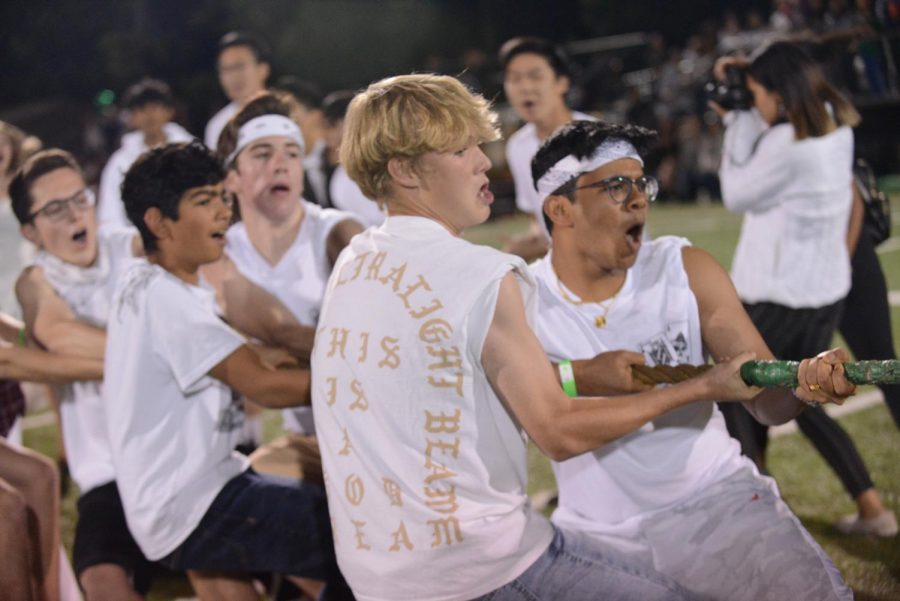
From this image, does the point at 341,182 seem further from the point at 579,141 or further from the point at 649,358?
the point at 649,358

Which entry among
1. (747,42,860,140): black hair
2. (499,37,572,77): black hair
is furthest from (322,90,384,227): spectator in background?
(747,42,860,140): black hair

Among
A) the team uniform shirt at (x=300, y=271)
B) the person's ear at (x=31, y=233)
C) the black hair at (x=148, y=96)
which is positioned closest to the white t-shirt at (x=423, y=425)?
the team uniform shirt at (x=300, y=271)

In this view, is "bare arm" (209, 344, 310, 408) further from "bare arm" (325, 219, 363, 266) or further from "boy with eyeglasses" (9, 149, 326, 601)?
"bare arm" (325, 219, 363, 266)

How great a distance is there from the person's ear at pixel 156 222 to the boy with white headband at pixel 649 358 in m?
1.25

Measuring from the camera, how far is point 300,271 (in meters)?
4.40

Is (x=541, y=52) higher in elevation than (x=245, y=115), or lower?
higher

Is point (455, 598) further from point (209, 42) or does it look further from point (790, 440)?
point (209, 42)

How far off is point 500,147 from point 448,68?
273 cm

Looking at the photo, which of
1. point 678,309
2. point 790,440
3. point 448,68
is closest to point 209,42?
point 448,68

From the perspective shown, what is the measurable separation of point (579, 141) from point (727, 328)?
2.40 ft

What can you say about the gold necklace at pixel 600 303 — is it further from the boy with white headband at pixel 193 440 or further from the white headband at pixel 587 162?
the boy with white headband at pixel 193 440

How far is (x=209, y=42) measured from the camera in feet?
99.1

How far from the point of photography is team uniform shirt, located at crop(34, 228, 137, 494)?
402cm

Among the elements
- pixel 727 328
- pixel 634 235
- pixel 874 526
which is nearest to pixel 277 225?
pixel 634 235
